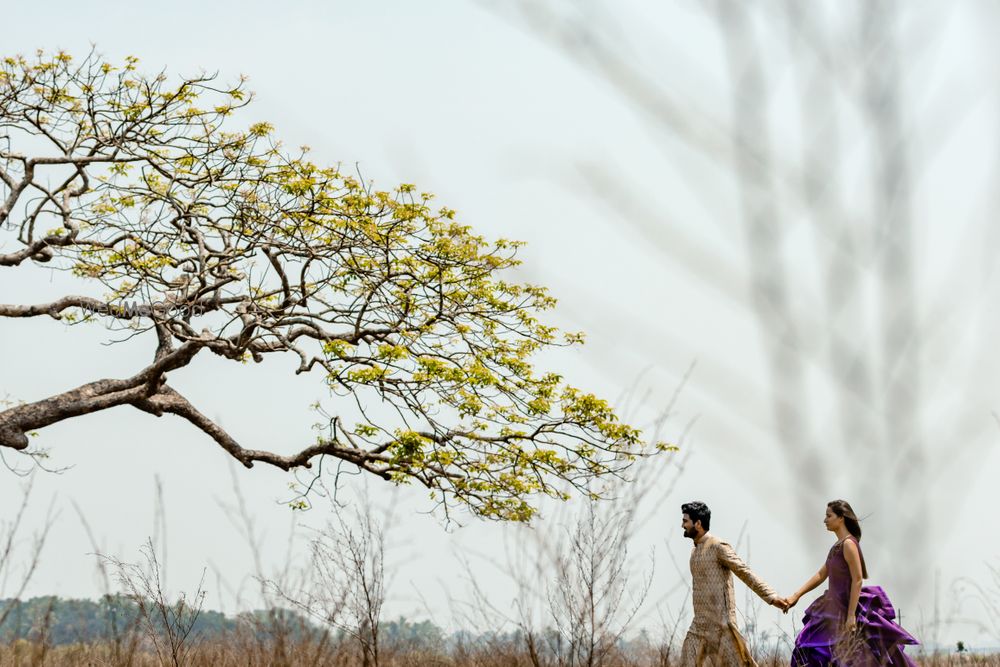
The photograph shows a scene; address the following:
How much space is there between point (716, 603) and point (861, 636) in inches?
33.2

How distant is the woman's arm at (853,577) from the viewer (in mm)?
5410

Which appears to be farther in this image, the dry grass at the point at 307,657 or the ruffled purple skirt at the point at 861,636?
the ruffled purple skirt at the point at 861,636

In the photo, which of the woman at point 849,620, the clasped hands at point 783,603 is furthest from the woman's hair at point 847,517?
the clasped hands at point 783,603

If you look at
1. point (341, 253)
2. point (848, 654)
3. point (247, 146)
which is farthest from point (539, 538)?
point (247, 146)

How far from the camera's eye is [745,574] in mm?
5992

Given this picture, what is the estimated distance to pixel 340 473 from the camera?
37.0 feet

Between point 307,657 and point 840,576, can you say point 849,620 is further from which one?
point 307,657

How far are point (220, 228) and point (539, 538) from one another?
8.49m

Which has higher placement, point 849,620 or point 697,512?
point 697,512

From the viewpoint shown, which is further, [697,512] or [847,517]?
[697,512]

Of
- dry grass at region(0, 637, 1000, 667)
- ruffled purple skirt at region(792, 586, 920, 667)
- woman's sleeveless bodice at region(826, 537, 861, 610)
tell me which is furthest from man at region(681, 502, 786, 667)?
woman's sleeveless bodice at region(826, 537, 861, 610)

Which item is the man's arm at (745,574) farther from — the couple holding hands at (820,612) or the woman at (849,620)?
the woman at (849,620)

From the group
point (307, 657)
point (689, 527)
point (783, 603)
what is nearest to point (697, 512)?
point (689, 527)

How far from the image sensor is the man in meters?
5.91
